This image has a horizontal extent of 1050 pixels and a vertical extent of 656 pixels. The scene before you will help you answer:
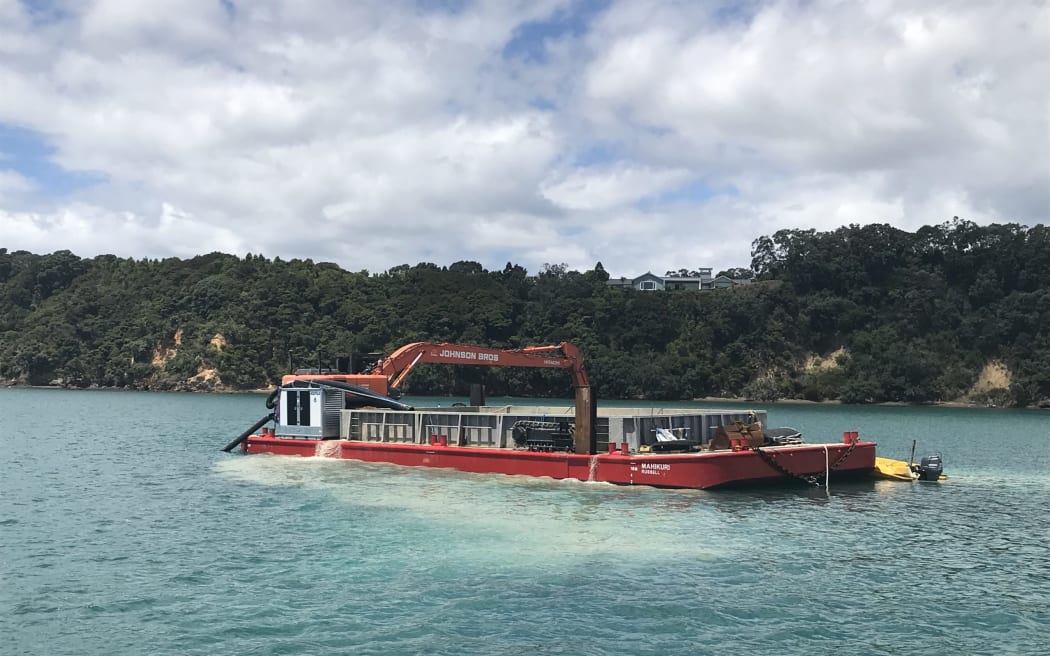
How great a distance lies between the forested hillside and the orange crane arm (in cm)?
8153

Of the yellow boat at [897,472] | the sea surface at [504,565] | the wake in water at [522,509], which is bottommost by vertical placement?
the sea surface at [504,565]

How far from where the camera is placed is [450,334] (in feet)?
417

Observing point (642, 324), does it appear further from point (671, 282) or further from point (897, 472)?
point (897, 472)

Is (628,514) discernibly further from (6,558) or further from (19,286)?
(19,286)

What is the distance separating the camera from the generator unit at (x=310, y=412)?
122 feet

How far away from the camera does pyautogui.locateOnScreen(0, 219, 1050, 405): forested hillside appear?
4205 inches

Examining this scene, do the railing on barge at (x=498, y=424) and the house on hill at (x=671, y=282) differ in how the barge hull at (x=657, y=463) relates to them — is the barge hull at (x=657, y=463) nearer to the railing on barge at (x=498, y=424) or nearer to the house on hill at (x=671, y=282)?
the railing on barge at (x=498, y=424)

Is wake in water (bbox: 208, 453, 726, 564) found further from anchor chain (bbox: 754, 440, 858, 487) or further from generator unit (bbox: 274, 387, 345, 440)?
generator unit (bbox: 274, 387, 345, 440)

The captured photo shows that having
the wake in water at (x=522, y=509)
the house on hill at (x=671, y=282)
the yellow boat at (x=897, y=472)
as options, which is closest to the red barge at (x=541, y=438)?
the wake in water at (x=522, y=509)

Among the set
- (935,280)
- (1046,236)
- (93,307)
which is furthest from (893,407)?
(93,307)

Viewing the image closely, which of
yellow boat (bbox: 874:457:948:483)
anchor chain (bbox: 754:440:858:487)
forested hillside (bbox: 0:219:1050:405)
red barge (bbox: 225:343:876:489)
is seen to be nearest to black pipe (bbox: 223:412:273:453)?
red barge (bbox: 225:343:876:489)

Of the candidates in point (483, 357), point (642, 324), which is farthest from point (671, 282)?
point (483, 357)

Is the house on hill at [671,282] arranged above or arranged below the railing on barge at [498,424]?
above

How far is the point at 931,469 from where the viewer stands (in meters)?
31.6
